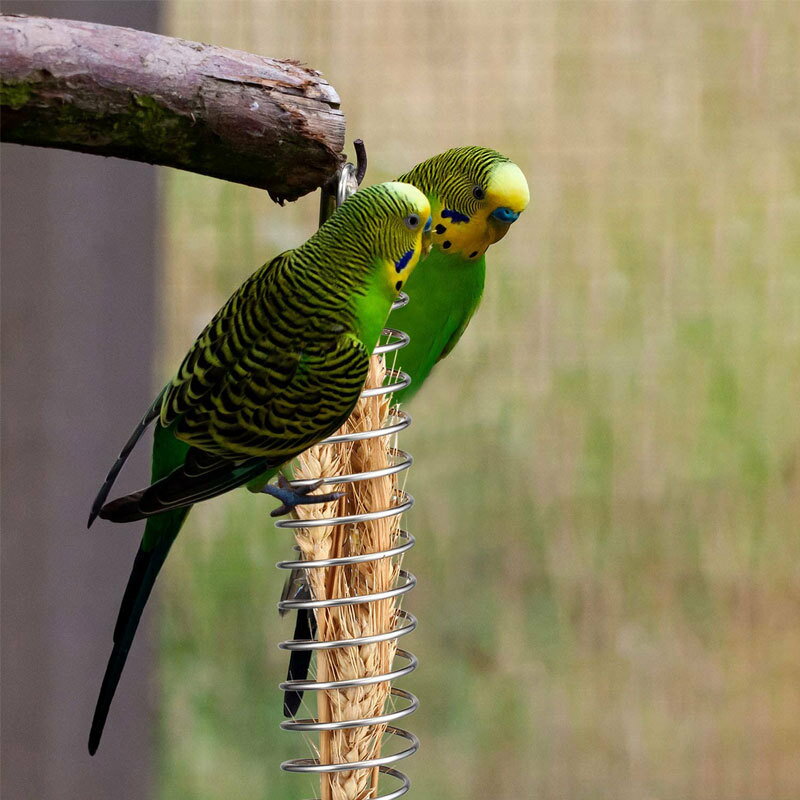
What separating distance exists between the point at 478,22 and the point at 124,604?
73cm

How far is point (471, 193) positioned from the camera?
62cm

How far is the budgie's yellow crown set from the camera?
1.96 ft

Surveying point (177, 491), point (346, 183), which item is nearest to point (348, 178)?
point (346, 183)

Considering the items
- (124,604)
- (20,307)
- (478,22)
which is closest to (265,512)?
(20,307)

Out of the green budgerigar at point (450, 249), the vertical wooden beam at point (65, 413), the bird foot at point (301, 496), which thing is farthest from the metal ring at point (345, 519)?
the vertical wooden beam at point (65, 413)

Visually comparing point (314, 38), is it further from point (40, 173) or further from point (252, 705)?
point (252, 705)

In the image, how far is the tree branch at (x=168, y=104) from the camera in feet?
1.59

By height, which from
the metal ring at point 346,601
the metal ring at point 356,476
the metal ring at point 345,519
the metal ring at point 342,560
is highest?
the metal ring at point 356,476

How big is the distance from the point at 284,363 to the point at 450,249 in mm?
187

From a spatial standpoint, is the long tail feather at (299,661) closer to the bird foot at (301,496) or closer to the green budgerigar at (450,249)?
the green budgerigar at (450,249)

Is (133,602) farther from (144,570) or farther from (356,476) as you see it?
(356,476)

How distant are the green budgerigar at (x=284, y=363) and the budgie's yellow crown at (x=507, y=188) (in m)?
0.05

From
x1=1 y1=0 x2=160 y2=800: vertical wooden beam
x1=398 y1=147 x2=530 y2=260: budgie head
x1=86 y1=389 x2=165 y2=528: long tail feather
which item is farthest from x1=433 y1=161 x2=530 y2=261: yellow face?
x1=1 y1=0 x2=160 y2=800: vertical wooden beam

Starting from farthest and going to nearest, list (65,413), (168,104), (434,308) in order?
(65,413) → (434,308) → (168,104)
